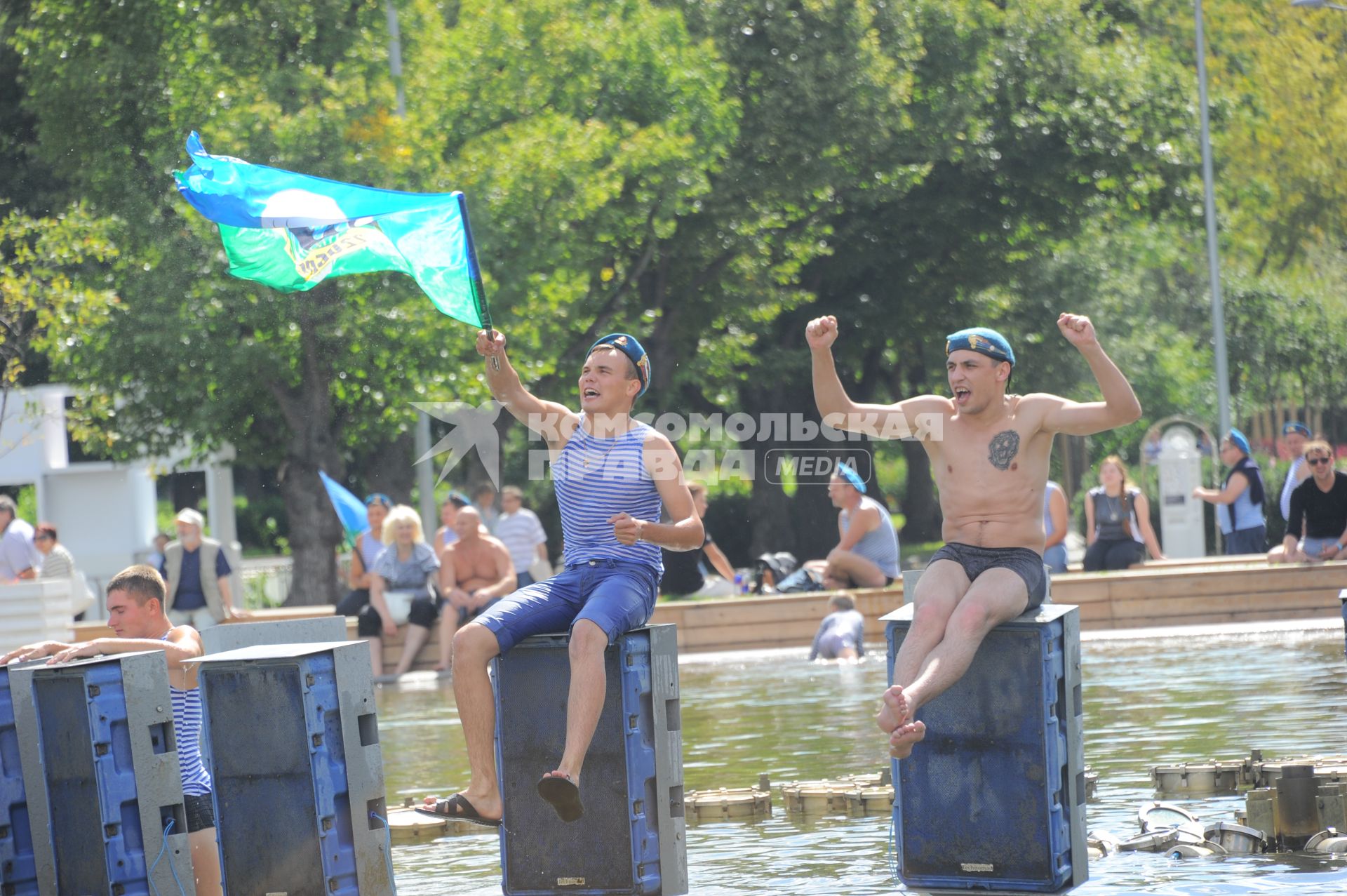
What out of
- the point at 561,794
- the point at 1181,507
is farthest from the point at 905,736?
the point at 1181,507

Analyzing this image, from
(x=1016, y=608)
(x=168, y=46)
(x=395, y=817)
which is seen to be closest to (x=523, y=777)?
(x=1016, y=608)

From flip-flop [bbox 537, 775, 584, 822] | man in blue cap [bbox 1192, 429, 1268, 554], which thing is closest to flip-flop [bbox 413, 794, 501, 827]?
flip-flop [bbox 537, 775, 584, 822]

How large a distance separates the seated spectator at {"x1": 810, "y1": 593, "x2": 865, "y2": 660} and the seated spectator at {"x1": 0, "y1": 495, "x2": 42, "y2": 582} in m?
7.93

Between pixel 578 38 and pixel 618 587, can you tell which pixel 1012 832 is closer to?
pixel 618 587

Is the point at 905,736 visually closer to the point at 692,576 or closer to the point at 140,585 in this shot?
the point at 140,585

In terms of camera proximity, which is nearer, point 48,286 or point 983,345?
point 983,345

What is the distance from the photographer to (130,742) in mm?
6586

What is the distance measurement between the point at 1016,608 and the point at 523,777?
190 cm

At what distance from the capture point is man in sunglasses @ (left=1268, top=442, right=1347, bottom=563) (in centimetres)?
1620

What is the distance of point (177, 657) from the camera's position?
710cm

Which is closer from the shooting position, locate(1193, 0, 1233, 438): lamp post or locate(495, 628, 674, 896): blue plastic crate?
locate(495, 628, 674, 896): blue plastic crate

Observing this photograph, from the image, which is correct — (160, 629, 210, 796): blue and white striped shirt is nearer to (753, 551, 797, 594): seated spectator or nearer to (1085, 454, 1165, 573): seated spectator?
(753, 551, 797, 594): seated spectator

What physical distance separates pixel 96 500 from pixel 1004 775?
2208cm

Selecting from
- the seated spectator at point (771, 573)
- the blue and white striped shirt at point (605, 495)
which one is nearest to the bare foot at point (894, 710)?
the blue and white striped shirt at point (605, 495)
